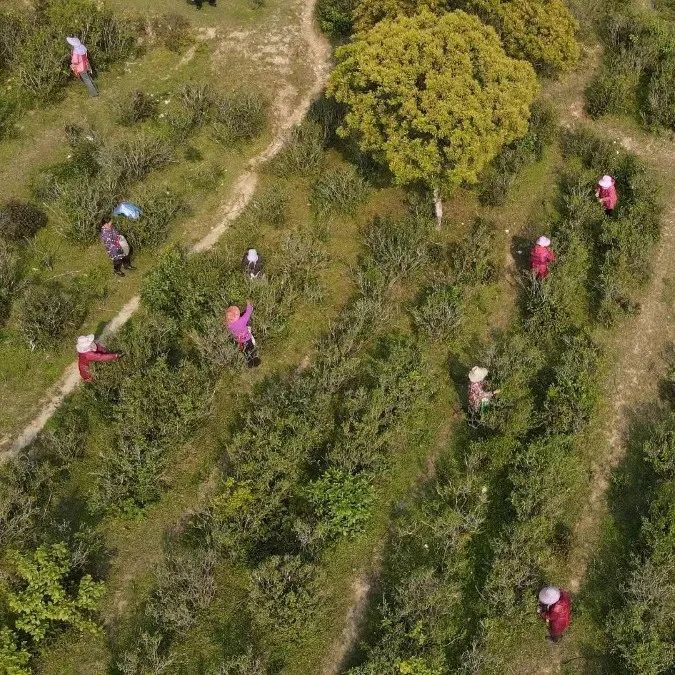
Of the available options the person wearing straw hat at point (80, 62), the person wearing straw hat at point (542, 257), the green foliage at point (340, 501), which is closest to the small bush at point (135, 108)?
the person wearing straw hat at point (80, 62)

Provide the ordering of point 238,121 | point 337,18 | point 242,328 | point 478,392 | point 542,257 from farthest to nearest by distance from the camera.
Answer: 1. point 337,18
2. point 238,121
3. point 542,257
4. point 242,328
5. point 478,392

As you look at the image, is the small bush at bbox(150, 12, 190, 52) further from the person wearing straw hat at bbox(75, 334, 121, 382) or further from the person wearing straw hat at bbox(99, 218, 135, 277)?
the person wearing straw hat at bbox(75, 334, 121, 382)

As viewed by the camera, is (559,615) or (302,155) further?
(302,155)

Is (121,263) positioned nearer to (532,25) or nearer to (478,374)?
(478,374)

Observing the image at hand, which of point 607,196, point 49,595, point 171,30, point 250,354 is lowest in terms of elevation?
point 49,595

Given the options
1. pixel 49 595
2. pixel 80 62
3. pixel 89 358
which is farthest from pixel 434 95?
pixel 49 595

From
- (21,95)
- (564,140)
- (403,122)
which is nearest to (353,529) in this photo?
(403,122)

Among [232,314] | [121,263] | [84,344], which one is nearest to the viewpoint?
[84,344]

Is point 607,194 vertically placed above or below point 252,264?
above
